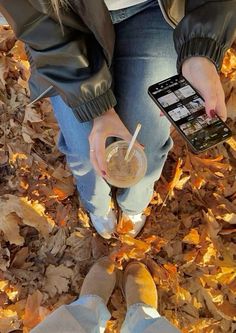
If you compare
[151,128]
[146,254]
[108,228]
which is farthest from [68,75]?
[146,254]

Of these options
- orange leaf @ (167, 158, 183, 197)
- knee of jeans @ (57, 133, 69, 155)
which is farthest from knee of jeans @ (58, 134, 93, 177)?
orange leaf @ (167, 158, 183, 197)

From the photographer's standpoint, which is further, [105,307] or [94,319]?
[105,307]

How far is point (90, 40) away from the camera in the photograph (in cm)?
129

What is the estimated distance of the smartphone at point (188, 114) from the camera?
1232 mm

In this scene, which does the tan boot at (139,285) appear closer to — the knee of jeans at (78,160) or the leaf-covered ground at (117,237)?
the leaf-covered ground at (117,237)

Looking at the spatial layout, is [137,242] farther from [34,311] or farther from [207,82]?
[207,82]

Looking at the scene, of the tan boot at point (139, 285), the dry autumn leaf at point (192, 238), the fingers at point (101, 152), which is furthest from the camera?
the dry autumn leaf at point (192, 238)

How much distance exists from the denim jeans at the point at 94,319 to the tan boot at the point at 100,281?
0.03m

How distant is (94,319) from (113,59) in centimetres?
83

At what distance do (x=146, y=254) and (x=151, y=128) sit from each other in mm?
624

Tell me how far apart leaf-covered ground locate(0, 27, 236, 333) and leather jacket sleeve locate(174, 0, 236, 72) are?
69cm

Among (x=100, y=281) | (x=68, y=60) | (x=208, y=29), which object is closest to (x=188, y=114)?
(x=208, y=29)

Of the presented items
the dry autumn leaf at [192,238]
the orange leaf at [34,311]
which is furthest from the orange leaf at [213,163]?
the orange leaf at [34,311]

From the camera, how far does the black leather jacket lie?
1.18 meters
